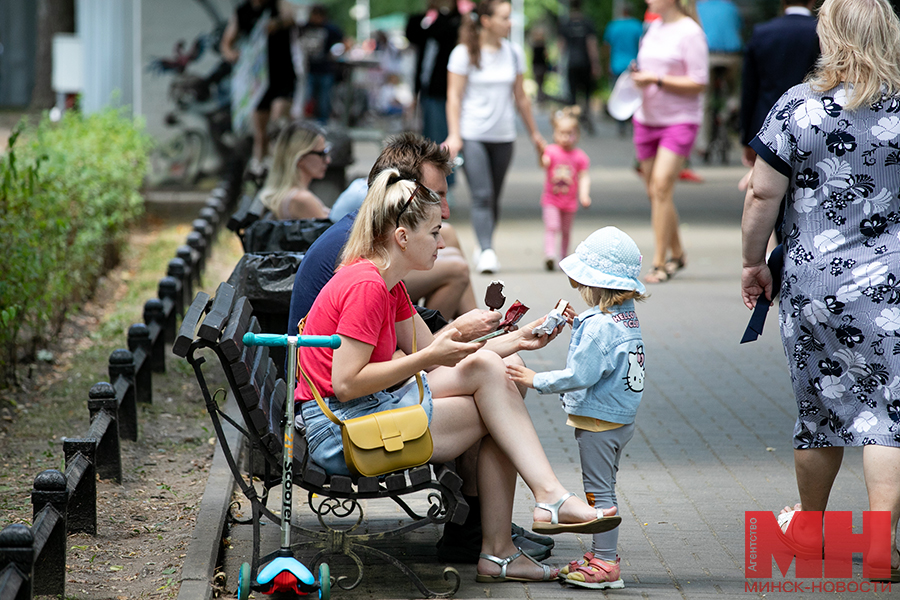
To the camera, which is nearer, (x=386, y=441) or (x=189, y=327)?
(x=189, y=327)

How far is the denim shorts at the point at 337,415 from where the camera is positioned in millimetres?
4016

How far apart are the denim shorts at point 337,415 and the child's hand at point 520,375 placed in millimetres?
313

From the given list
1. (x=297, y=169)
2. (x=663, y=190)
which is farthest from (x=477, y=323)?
(x=663, y=190)

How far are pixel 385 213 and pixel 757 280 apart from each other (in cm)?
152

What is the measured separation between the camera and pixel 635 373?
4152 millimetres

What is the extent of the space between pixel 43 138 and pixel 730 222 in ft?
28.4

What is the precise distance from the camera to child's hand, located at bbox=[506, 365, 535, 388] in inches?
163

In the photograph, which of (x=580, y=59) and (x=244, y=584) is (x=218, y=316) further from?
(x=580, y=59)

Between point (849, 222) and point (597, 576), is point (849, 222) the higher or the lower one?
the higher one

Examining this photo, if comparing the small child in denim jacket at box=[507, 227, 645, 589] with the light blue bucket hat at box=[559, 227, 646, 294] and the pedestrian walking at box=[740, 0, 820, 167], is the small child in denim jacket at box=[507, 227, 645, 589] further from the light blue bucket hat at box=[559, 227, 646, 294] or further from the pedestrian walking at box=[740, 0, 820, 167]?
the pedestrian walking at box=[740, 0, 820, 167]

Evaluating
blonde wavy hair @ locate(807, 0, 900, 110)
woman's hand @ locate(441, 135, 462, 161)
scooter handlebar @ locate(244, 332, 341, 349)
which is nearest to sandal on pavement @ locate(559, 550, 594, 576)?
scooter handlebar @ locate(244, 332, 341, 349)

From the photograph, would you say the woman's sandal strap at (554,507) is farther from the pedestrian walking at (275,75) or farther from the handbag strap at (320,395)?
the pedestrian walking at (275,75)

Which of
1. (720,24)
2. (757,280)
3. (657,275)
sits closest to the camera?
(757,280)

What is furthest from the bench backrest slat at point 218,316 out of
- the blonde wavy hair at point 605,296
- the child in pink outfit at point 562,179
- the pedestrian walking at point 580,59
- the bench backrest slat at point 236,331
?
the pedestrian walking at point 580,59
